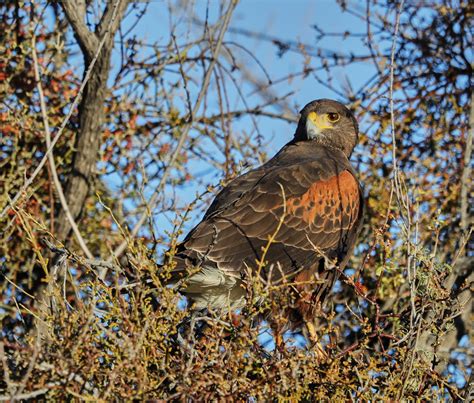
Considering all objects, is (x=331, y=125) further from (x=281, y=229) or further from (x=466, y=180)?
(x=281, y=229)

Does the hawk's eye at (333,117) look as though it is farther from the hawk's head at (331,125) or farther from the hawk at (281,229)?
the hawk at (281,229)

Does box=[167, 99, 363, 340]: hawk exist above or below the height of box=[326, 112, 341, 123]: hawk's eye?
below

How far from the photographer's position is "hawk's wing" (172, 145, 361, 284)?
18.5 ft

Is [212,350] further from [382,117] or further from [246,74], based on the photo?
[246,74]

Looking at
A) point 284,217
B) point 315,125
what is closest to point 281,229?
point 284,217

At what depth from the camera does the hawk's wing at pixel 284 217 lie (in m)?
5.62

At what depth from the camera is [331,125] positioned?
7074 millimetres

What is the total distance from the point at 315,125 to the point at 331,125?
5.3 inches

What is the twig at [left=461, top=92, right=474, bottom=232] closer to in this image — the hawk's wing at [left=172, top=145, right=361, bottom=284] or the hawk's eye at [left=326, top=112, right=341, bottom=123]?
the hawk's wing at [left=172, top=145, right=361, bottom=284]

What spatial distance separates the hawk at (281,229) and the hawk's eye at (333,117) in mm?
549

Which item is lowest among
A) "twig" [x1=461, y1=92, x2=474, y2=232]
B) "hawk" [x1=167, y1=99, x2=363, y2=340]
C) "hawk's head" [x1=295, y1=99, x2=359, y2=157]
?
"hawk" [x1=167, y1=99, x2=363, y2=340]

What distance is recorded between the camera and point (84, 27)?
6.38 m

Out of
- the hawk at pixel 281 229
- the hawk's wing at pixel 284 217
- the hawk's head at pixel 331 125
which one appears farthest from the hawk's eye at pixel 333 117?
the hawk's wing at pixel 284 217

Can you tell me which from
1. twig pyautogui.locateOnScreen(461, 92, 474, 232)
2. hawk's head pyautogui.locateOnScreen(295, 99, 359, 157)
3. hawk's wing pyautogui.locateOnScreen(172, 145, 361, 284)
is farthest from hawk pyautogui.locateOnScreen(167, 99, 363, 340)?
twig pyautogui.locateOnScreen(461, 92, 474, 232)
